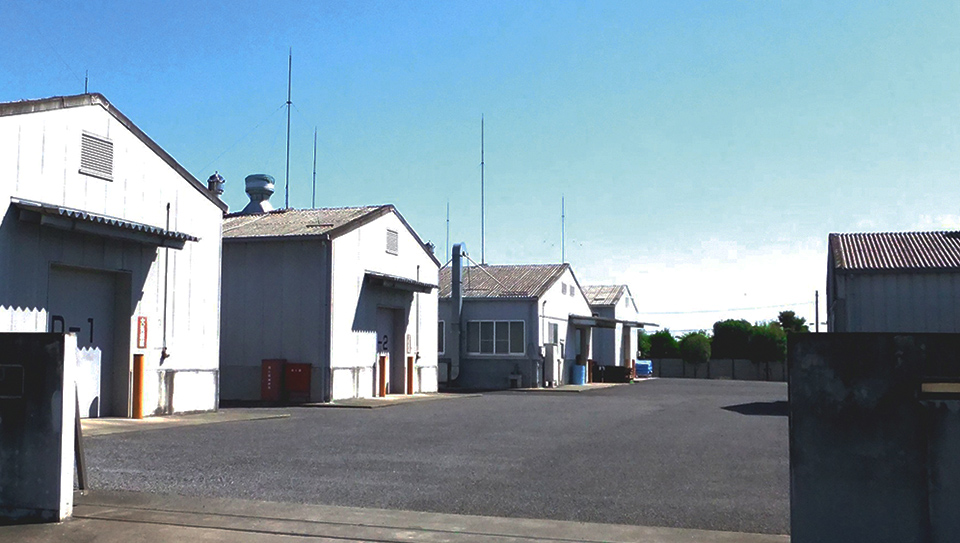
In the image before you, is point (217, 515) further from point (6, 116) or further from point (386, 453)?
point (6, 116)

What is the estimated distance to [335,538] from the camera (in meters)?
6.36

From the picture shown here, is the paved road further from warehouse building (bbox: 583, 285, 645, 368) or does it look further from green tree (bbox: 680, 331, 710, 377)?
green tree (bbox: 680, 331, 710, 377)

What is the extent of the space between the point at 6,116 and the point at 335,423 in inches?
291

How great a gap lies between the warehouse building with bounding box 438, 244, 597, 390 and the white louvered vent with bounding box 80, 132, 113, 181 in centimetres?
1955

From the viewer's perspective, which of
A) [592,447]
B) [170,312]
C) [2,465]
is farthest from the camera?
[170,312]

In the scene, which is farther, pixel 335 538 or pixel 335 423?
pixel 335 423

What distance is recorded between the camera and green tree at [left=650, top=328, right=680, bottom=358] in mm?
64375

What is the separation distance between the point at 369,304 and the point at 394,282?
0.94 meters

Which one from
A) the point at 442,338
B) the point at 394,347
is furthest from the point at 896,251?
the point at 442,338

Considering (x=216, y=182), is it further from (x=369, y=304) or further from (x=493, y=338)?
(x=493, y=338)

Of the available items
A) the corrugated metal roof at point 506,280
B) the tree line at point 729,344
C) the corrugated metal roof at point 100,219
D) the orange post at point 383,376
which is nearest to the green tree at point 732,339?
the tree line at point 729,344

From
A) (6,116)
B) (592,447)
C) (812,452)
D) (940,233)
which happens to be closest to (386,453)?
(592,447)

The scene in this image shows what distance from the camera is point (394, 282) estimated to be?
2544cm

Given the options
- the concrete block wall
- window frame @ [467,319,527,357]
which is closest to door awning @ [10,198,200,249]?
window frame @ [467,319,527,357]
